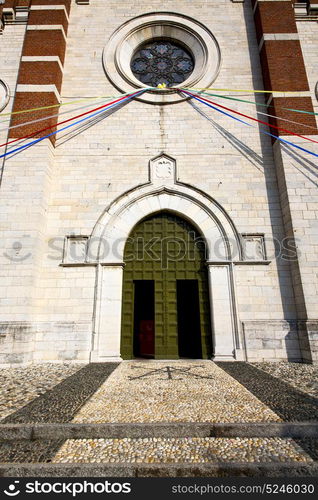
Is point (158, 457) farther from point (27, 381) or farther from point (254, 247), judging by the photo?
point (254, 247)

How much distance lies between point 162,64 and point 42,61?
3887mm

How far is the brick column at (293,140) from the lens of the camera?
5.61m

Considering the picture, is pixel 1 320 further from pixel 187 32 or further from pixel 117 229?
pixel 187 32

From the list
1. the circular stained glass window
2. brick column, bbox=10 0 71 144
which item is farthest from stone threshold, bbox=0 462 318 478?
the circular stained glass window

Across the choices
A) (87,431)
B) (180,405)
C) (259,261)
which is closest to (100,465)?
(87,431)

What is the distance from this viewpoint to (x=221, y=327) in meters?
5.86

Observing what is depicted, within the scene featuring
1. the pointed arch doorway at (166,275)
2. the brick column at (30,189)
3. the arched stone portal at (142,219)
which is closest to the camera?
the brick column at (30,189)

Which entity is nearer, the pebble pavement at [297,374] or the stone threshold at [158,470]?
the stone threshold at [158,470]

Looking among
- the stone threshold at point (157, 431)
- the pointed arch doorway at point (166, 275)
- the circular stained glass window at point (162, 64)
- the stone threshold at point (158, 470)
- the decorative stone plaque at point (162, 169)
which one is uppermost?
the circular stained glass window at point (162, 64)
